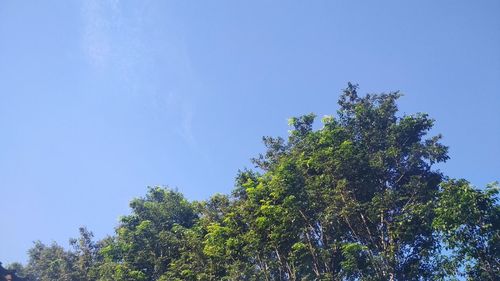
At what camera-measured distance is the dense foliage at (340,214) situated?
862 inches

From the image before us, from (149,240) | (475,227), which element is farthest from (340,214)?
(149,240)

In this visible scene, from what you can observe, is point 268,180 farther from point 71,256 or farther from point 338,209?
point 71,256

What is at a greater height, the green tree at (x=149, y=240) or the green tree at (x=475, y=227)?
the green tree at (x=149, y=240)

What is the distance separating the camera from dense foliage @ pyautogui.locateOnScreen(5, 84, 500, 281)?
2189 centimetres

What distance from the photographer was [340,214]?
2345 cm

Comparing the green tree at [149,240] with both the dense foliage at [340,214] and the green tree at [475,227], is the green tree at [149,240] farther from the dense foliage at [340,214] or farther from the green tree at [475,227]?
the green tree at [475,227]

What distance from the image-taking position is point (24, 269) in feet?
155

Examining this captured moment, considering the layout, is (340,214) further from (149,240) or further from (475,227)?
(149,240)

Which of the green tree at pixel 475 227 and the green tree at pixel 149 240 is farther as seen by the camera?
the green tree at pixel 149 240

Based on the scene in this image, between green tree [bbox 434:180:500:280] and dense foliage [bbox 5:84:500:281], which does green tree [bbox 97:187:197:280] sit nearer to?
dense foliage [bbox 5:84:500:281]

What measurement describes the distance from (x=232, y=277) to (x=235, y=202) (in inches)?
221

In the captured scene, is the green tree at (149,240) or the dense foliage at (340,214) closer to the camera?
the dense foliage at (340,214)

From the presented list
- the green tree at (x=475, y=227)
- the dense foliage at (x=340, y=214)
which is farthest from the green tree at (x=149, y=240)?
the green tree at (x=475, y=227)

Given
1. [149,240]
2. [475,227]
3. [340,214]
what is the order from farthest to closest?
[149,240] < [340,214] < [475,227]
